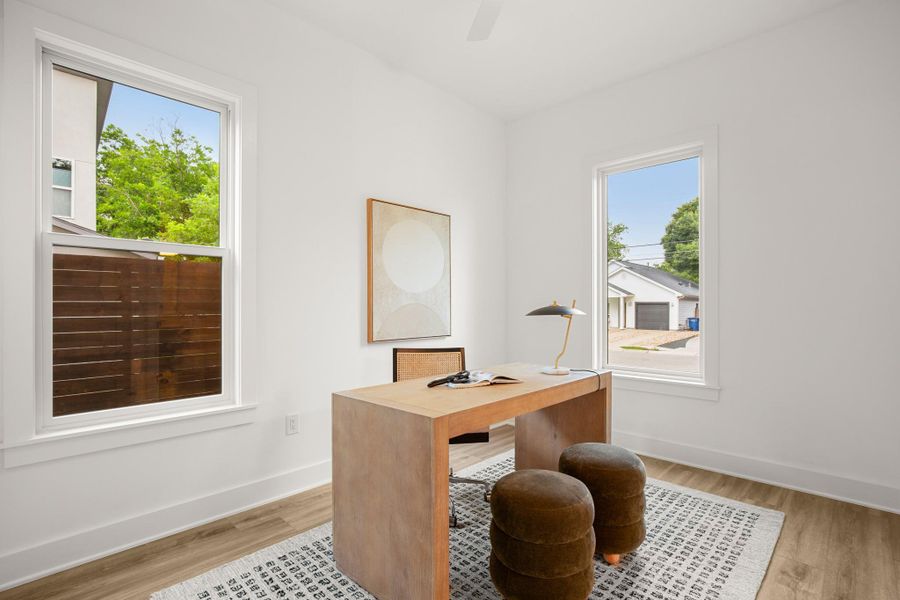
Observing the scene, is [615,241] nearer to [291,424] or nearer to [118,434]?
[291,424]

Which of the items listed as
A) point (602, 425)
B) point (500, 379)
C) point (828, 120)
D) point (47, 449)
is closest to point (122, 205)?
point (47, 449)

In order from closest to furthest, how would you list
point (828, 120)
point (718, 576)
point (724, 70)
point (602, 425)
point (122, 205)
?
1. point (718, 576)
2. point (122, 205)
3. point (602, 425)
4. point (828, 120)
5. point (724, 70)

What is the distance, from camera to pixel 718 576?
192 centimetres

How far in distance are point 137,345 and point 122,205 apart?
683mm

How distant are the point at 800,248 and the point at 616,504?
6.83 feet

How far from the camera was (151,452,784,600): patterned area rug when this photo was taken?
71.7 inches

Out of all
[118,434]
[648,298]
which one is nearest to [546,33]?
[648,298]

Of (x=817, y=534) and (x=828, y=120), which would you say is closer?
(x=817, y=534)

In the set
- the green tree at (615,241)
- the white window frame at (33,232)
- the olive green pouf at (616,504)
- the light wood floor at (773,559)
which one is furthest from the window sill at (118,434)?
the green tree at (615,241)

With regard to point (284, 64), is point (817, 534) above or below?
below

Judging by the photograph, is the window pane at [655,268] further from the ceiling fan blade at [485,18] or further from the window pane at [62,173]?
the window pane at [62,173]

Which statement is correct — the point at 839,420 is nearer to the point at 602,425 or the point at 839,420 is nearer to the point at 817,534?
the point at 817,534

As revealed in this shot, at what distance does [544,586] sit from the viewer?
1596 mm

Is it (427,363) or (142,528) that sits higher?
(427,363)
